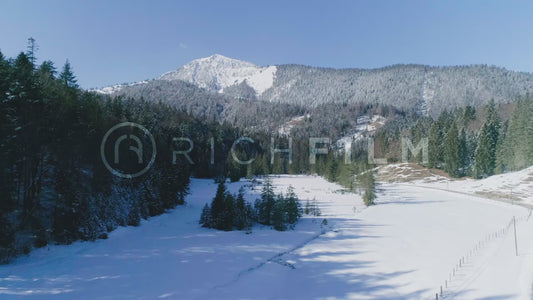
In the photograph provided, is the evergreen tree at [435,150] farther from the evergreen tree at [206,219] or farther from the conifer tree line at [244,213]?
the evergreen tree at [206,219]

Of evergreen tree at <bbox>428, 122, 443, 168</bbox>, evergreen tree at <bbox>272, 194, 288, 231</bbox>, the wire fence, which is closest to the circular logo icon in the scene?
evergreen tree at <bbox>272, 194, 288, 231</bbox>

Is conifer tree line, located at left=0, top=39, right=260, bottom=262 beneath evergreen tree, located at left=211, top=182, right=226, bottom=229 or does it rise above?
above

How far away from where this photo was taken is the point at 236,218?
1245 inches

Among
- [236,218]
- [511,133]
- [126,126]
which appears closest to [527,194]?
[511,133]

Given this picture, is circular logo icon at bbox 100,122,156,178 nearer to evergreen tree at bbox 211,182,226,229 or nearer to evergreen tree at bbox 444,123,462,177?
evergreen tree at bbox 211,182,226,229

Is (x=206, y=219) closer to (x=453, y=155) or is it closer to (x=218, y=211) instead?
(x=218, y=211)

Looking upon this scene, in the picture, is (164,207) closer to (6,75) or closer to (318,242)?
(318,242)

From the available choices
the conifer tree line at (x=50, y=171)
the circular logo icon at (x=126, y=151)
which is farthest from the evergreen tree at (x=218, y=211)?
the circular logo icon at (x=126, y=151)

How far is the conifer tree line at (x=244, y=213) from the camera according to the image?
102 ft

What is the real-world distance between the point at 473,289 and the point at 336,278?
7476 millimetres

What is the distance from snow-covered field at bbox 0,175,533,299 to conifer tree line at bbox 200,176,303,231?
140 cm

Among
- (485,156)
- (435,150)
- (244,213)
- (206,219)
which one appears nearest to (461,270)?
(244,213)

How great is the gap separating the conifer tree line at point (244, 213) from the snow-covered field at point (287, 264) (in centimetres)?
140

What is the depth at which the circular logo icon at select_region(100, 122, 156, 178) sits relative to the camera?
92.5 ft
